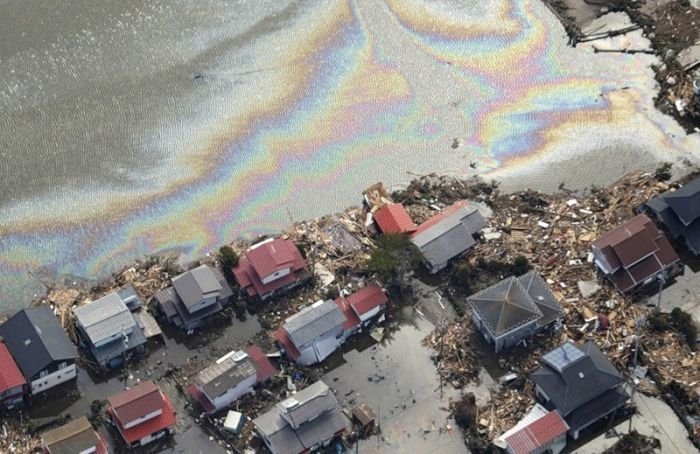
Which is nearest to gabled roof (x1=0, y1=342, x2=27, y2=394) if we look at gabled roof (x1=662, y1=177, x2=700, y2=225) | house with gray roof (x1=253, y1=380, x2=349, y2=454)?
house with gray roof (x1=253, y1=380, x2=349, y2=454)

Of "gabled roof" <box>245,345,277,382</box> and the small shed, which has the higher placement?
"gabled roof" <box>245,345,277,382</box>

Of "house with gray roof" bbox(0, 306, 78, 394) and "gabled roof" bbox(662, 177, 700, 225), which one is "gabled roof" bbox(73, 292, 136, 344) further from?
"gabled roof" bbox(662, 177, 700, 225)

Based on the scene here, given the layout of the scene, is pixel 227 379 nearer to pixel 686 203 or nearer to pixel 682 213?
pixel 682 213

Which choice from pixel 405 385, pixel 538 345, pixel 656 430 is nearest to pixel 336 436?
pixel 405 385

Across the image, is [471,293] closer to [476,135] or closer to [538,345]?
[538,345]

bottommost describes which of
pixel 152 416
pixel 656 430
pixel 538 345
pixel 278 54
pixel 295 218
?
pixel 656 430

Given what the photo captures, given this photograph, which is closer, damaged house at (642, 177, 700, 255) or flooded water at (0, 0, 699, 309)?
damaged house at (642, 177, 700, 255)

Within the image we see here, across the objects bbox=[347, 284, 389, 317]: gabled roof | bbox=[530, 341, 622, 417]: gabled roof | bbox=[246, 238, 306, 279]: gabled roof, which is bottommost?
bbox=[530, 341, 622, 417]: gabled roof
